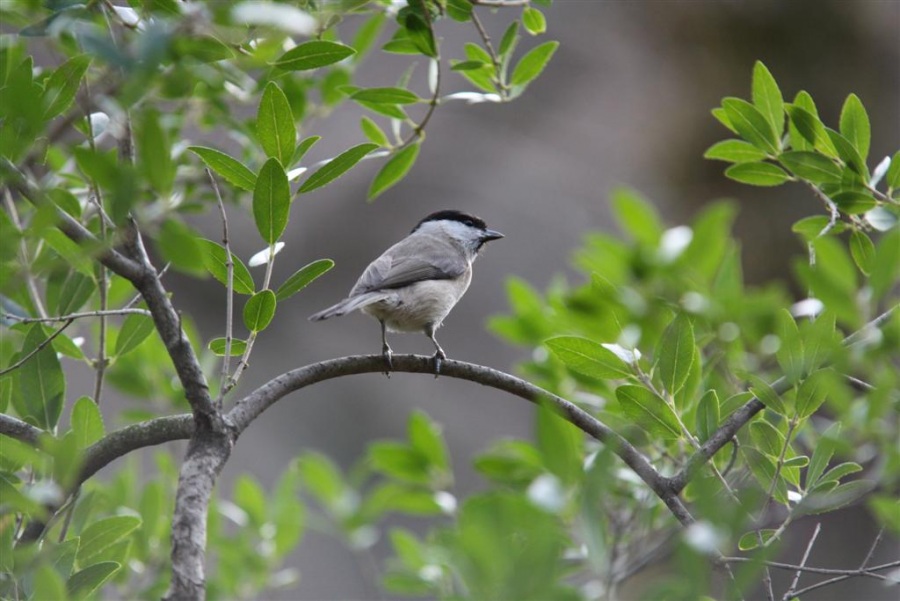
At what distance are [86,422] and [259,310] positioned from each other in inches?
17.1

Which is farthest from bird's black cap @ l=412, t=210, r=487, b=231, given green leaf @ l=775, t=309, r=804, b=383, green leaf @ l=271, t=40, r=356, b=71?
green leaf @ l=775, t=309, r=804, b=383

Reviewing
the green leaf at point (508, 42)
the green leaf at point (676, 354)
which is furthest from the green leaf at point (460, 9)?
the green leaf at point (676, 354)

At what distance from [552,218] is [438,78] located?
552 centimetres

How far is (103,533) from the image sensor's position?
1.81 meters

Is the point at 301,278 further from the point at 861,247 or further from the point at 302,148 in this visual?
the point at 861,247

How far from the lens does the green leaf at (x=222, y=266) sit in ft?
5.49

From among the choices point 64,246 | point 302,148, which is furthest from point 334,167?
point 64,246

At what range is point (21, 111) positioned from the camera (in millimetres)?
1200

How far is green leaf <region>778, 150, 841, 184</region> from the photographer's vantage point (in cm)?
195

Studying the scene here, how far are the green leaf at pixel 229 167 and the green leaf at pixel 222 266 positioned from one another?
0.13 m

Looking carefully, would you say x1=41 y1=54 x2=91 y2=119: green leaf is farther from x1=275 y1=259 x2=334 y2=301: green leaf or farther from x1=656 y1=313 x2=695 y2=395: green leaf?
x1=656 y1=313 x2=695 y2=395: green leaf

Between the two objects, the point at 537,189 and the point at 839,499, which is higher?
the point at 839,499

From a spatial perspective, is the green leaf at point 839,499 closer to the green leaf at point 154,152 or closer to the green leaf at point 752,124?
the green leaf at point 752,124

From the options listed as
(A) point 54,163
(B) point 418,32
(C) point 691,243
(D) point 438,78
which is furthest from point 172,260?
(A) point 54,163
